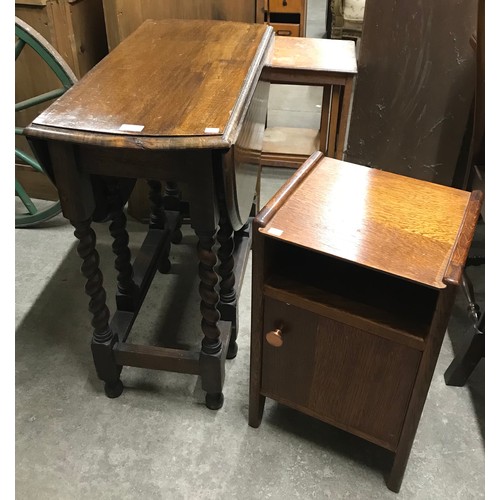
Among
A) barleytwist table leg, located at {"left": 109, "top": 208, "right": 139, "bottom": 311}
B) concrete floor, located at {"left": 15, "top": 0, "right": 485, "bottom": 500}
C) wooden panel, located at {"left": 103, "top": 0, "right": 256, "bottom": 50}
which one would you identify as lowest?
concrete floor, located at {"left": 15, "top": 0, "right": 485, "bottom": 500}

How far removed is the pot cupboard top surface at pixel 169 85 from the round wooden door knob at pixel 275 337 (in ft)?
1.48

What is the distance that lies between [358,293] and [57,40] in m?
1.50

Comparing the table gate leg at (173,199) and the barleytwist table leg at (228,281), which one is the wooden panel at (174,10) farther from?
the barleytwist table leg at (228,281)

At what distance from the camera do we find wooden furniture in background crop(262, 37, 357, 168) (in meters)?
1.71

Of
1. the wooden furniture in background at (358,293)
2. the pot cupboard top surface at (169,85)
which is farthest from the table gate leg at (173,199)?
the wooden furniture in background at (358,293)

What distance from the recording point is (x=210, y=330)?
133 cm

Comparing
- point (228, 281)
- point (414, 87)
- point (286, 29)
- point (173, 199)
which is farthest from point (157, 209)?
point (286, 29)

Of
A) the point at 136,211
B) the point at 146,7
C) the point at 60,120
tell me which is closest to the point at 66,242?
the point at 136,211

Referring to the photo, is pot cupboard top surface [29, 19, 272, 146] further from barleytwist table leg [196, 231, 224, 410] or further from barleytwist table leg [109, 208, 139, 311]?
barleytwist table leg [109, 208, 139, 311]

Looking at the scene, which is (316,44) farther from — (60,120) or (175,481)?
(175,481)

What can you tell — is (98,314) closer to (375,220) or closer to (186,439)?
(186,439)

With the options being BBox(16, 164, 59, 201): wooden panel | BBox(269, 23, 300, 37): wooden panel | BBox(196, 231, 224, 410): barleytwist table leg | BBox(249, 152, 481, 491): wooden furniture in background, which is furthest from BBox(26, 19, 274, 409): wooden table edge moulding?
BBox(269, 23, 300, 37): wooden panel

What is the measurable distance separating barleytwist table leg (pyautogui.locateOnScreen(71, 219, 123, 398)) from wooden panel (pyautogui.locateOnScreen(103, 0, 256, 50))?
94 centimetres

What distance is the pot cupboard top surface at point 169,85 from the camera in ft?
3.42
